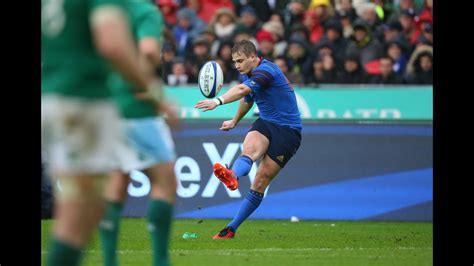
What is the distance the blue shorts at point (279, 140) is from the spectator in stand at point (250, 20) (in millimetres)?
7854

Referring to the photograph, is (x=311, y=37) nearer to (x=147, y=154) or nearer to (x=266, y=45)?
(x=266, y=45)

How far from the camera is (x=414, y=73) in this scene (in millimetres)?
19406

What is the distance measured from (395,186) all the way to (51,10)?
37.3 ft

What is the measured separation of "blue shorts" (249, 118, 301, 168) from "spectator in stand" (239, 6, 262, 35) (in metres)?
7.85

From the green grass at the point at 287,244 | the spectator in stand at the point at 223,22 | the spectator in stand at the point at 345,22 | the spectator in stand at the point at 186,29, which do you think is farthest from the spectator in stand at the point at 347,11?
the green grass at the point at 287,244

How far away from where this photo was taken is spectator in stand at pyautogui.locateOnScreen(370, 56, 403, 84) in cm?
1930

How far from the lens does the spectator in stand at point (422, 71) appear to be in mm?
19203

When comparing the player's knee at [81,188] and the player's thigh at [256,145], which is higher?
the player's knee at [81,188]

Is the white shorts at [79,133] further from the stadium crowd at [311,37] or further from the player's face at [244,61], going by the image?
the stadium crowd at [311,37]

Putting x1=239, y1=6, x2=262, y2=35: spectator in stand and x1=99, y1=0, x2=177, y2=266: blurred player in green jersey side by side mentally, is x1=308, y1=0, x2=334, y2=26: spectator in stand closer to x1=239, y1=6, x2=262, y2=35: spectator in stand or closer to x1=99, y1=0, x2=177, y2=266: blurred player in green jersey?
x1=239, y1=6, x2=262, y2=35: spectator in stand

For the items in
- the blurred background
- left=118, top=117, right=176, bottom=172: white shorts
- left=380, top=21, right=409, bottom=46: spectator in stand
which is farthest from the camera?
left=380, top=21, right=409, bottom=46: spectator in stand

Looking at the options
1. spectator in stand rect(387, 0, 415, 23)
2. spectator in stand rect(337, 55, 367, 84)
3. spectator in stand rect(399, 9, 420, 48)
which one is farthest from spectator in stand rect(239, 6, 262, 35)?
spectator in stand rect(399, 9, 420, 48)
